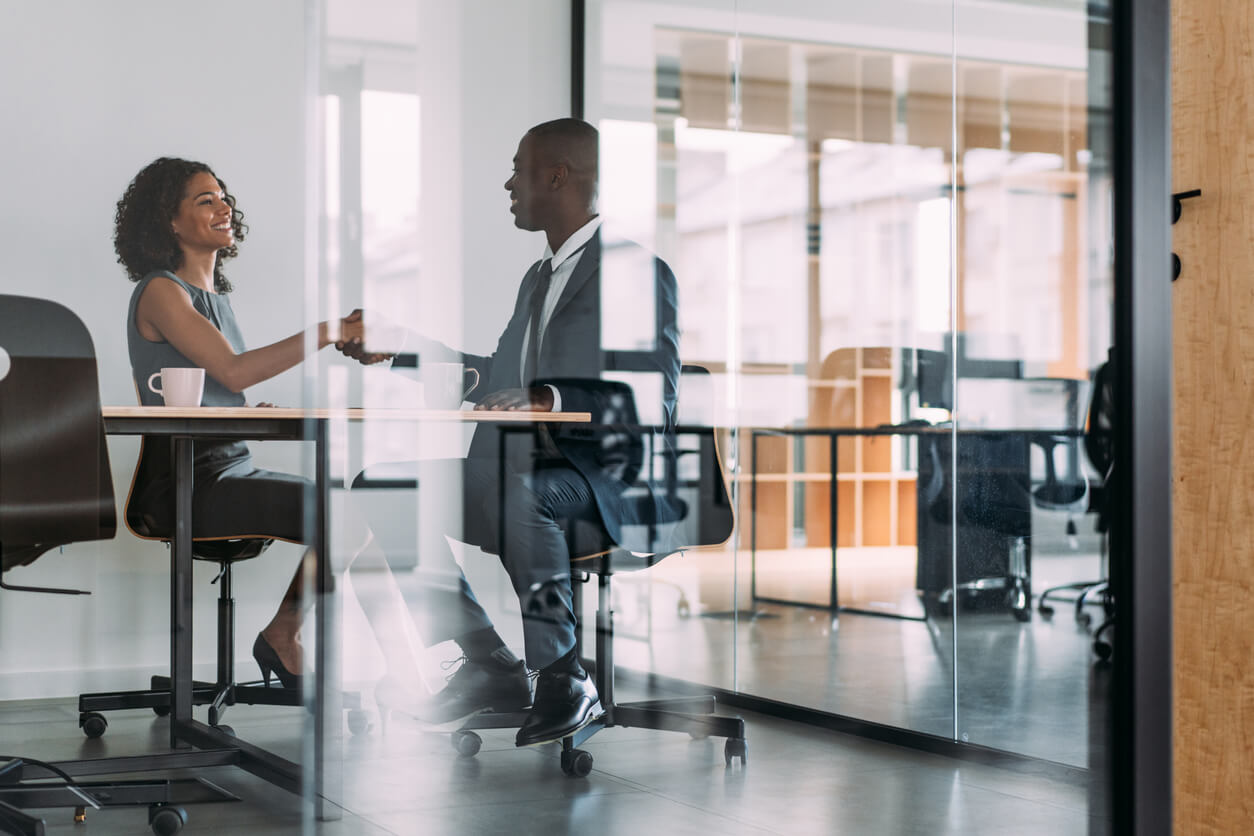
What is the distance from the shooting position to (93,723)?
161cm

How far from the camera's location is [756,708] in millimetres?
1980

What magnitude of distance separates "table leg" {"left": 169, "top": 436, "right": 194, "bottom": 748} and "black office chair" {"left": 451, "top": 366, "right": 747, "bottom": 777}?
0.39 meters

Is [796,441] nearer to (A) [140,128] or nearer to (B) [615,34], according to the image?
(B) [615,34]

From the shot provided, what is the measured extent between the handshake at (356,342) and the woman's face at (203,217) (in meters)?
0.20

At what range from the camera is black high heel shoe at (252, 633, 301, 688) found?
1.67m

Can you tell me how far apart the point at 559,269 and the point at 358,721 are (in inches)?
26.8

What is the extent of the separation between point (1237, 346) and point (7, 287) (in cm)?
186

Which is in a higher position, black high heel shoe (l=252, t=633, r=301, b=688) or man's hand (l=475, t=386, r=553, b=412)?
man's hand (l=475, t=386, r=553, b=412)

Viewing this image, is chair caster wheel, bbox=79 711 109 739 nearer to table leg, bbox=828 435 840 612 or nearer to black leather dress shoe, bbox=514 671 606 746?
black leather dress shoe, bbox=514 671 606 746

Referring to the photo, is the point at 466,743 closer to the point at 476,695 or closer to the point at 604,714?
the point at 476,695

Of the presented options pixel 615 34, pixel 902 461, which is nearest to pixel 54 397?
pixel 615 34

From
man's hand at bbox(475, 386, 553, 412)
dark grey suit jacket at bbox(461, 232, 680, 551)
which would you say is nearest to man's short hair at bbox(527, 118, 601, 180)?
dark grey suit jacket at bbox(461, 232, 680, 551)

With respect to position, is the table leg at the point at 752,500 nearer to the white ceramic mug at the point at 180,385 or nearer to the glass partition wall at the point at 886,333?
the glass partition wall at the point at 886,333

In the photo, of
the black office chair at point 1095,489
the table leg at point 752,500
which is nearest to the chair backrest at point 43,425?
the table leg at point 752,500
